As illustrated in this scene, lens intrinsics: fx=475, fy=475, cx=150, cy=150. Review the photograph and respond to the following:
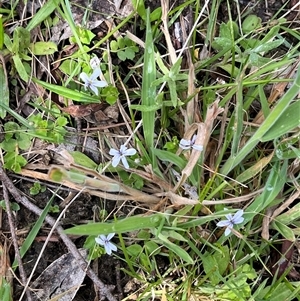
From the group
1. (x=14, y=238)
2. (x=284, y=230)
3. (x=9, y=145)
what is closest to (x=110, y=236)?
(x=14, y=238)

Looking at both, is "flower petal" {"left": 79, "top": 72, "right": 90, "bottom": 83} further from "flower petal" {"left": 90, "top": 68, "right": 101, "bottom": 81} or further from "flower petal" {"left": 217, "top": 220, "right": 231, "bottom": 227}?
"flower petal" {"left": 217, "top": 220, "right": 231, "bottom": 227}

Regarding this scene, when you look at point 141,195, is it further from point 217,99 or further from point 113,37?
point 113,37

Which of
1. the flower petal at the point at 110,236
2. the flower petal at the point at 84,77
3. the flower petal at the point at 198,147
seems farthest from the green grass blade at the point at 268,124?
the flower petal at the point at 84,77

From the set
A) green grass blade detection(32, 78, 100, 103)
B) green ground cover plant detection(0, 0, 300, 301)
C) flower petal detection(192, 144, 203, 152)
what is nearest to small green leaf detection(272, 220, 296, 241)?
green ground cover plant detection(0, 0, 300, 301)

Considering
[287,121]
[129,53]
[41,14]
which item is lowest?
[287,121]

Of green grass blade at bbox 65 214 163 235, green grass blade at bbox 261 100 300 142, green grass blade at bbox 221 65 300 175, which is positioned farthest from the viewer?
green grass blade at bbox 65 214 163 235

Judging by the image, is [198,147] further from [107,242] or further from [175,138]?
[107,242]

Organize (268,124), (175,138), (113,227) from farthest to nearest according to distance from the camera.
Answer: (175,138) < (113,227) < (268,124)

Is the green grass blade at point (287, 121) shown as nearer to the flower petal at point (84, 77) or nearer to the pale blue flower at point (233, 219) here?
the pale blue flower at point (233, 219)

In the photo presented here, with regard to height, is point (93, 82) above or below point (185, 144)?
above
